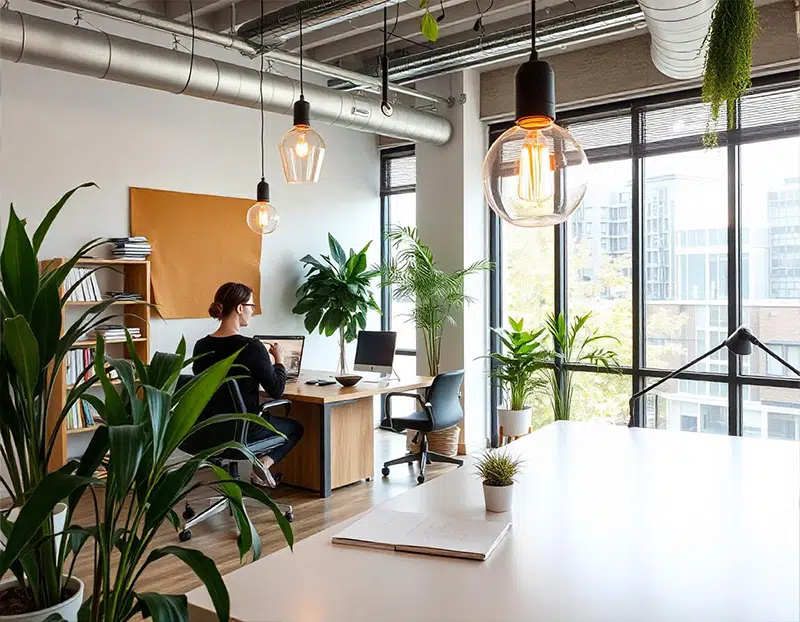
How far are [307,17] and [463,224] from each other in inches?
106

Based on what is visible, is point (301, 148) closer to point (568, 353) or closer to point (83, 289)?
point (83, 289)

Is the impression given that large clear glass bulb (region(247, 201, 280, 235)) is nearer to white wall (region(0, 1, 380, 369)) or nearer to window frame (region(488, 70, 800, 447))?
white wall (region(0, 1, 380, 369))

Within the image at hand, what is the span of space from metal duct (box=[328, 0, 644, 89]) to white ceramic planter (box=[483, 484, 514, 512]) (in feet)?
12.1

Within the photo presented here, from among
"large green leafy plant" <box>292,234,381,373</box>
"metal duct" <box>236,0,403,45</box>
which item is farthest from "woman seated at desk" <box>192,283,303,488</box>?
"large green leafy plant" <box>292,234,381,373</box>

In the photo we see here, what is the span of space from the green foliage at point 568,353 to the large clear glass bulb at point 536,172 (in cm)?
446

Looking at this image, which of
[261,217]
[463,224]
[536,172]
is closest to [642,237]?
[463,224]

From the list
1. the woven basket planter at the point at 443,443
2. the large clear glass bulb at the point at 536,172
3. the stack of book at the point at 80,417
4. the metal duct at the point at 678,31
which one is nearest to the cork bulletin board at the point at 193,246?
the stack of book at the point at 80,417

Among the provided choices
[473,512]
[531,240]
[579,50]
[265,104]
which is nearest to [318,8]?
[265,104]

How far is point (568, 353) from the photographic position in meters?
6.41

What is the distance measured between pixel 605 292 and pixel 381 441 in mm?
2594

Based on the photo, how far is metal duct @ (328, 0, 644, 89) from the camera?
4.80 meters

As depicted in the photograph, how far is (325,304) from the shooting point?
272 inches

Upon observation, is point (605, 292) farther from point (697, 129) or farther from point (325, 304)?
point (325, 304)

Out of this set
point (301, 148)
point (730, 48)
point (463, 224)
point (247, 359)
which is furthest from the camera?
point (463, 224)
